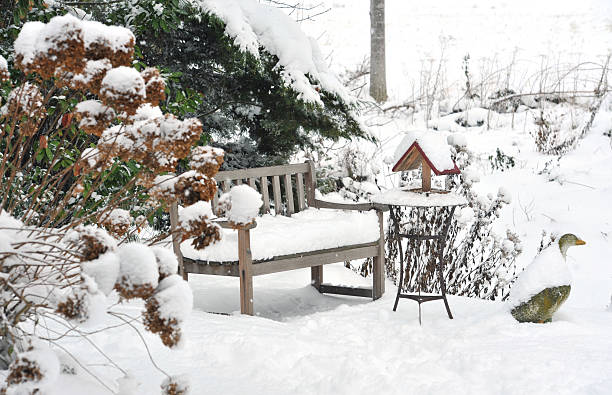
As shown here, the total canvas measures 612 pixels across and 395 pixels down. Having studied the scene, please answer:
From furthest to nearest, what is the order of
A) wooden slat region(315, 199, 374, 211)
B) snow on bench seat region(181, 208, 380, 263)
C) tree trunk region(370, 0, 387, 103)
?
tree trunk region(370, 0, 387, 103) → wooden slat region(315, 199, 374, 211) → snow on bench seat region(181, 208, 380, 263)

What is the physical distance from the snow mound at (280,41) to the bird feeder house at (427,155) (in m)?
1.01

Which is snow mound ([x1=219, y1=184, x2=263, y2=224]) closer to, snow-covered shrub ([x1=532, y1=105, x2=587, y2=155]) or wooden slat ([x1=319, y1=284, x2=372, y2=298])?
wooden slat ([x1=319, y1=284, x2=372, y2=298])

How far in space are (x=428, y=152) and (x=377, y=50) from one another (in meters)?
7.08

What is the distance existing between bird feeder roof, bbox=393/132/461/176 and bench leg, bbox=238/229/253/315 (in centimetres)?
106

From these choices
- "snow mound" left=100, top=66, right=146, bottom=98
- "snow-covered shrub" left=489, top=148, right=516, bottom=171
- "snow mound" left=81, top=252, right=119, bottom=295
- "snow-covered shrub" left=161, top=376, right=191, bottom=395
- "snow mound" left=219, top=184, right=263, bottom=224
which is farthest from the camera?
"snow-covered shrub" left=489, top=148, right=516, bottom=171

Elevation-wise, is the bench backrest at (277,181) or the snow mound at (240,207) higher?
the snow mound at (240,207)

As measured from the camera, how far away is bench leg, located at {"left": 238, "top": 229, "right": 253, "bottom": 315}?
11.7ft

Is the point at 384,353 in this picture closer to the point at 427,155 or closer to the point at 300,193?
the point at 427,155

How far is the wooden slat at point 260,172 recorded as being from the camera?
4109mm

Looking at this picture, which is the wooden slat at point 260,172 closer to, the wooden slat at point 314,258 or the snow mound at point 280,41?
the snow mound at point 280,41

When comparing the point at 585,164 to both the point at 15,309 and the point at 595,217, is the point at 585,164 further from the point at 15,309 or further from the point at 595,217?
the point at 15,309

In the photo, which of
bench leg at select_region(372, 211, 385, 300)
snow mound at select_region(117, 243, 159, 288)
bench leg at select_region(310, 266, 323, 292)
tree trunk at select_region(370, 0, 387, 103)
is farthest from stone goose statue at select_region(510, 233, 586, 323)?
tree trunk at select_region(370, 0, 387, 103)

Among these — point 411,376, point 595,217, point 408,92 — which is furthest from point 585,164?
point 411,376

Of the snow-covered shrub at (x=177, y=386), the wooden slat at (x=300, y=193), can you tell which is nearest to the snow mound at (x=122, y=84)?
the snow-covered shrub at (x=177, y=386)
